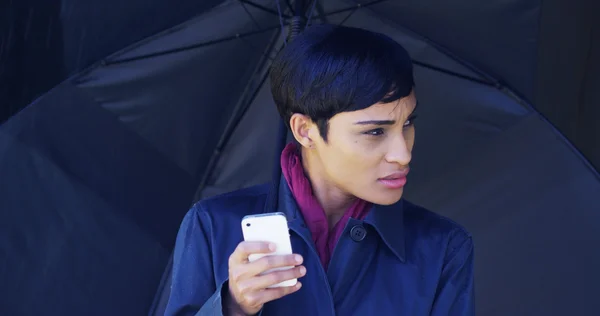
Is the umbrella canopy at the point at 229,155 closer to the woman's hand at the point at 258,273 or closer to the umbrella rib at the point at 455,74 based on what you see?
the umbrella rib at the point at 455,74

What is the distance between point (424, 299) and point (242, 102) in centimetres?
201

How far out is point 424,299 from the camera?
1.84 metres

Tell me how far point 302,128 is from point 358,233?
10.6 inches

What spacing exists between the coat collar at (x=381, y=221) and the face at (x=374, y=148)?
0.32ft

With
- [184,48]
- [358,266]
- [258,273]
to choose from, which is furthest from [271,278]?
[184,48]

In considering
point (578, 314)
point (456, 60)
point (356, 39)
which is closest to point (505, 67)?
point (456, 60)

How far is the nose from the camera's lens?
1761 mm

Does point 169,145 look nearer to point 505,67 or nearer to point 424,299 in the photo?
point 505,67

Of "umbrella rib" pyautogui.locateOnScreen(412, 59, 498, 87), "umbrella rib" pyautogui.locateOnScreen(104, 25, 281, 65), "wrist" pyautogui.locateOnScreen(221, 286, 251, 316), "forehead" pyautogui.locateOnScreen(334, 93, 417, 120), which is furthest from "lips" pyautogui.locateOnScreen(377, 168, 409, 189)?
"umbrella rib" pyautogui.locateOnScreen(104, 25, 281, 65)

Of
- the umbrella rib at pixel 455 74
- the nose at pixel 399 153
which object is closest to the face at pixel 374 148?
the nose at pixel 399 153

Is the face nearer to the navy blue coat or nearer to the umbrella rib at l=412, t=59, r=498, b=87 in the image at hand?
the navy blue coat

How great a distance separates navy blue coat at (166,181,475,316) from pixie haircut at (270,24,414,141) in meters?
0.25

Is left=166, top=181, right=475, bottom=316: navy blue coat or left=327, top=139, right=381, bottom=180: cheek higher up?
left=327, top=139, right=381, bottom=180: cheek

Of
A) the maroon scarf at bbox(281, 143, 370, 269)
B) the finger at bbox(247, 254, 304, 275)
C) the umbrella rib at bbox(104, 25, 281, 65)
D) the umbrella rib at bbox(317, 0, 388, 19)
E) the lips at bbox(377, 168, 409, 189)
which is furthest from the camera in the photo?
the umbrella rib at bbox(317, 0, 388, 19)
